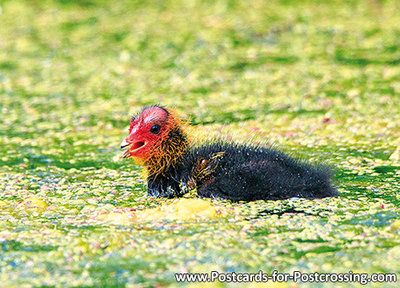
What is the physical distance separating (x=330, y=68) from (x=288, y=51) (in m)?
0.95

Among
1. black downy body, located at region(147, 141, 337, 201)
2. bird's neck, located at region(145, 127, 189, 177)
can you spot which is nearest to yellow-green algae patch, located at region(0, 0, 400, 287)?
black downy body, located at region(147, 141, 337, 201)

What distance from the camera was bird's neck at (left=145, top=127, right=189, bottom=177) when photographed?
15.5 ft

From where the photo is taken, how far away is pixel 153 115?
473 centimetres

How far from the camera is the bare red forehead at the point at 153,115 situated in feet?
15.4

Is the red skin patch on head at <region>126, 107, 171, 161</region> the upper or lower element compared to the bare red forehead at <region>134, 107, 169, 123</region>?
lower

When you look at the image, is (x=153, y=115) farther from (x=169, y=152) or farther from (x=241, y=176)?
(x=241, y=176)

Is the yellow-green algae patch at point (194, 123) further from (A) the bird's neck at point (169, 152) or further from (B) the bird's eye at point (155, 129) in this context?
(B) the bird's eye at point (155, 129)

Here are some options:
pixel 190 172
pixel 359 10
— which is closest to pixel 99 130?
pixel 190 172

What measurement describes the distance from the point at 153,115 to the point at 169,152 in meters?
0.29

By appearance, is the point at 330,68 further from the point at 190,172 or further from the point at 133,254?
the point at 133,254

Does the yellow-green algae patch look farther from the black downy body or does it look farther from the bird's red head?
the bird's red head

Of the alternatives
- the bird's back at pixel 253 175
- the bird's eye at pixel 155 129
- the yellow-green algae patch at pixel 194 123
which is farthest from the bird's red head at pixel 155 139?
the yellow-green algae patch at pixel 194 123

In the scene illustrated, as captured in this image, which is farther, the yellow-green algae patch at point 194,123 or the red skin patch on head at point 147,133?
the red skin patch on head at point 147,133

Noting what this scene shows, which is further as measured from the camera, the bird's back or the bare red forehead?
the bare red forehead
